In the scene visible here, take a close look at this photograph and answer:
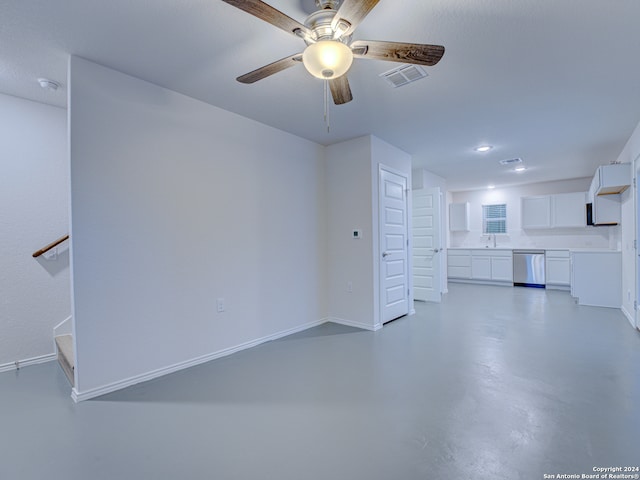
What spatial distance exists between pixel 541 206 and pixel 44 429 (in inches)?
347

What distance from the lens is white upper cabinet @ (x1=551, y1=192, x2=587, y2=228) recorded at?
21.5ft

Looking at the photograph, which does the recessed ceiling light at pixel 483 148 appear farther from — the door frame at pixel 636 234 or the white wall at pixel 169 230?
the white wall at pixel 169 230

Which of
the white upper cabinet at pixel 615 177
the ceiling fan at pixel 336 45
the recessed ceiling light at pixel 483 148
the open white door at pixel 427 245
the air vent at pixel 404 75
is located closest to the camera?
the ceiling fan at pixel 336 45

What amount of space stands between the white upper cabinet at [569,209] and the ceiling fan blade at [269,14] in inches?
295

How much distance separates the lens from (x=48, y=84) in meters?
2.52

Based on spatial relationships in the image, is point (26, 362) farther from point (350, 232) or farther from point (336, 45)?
point (336, 45)

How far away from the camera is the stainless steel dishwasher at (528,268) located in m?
6.73

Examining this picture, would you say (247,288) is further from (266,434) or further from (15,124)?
(15,124)

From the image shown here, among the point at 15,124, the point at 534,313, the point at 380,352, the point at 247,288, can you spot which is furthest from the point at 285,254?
the point at 534,313

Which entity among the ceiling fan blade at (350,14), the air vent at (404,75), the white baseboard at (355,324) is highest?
the air vent at (404,75)

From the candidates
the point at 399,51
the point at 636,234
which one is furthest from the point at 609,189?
the point at 399,51

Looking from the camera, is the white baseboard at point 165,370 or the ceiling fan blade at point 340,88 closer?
the ceiling fan blade at point 340,88

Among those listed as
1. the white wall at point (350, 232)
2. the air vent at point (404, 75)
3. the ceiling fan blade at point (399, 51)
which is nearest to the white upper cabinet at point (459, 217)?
the white wall at point (350, 232)

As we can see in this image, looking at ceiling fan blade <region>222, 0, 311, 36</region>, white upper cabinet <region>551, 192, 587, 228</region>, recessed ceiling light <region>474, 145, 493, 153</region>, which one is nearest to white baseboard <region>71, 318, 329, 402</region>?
ceiling fan blade <region>222, 0, 311, 36</region>
